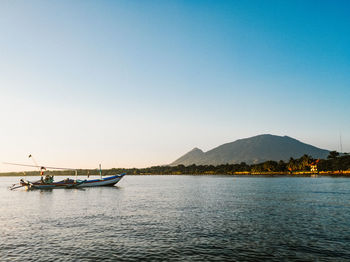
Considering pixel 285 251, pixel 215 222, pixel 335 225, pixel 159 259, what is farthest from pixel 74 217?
pixel 335 225

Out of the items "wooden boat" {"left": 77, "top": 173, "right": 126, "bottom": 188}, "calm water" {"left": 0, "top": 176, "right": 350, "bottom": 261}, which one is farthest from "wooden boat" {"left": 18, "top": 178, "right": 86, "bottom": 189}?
"calm water" {"left": 0, "top": 176, "right": 350, "bottom": 261}

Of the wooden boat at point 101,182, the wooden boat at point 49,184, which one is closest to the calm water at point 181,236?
the wooden boat at point 49,184

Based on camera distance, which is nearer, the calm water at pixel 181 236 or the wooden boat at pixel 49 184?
the calm water at pixel 181 236

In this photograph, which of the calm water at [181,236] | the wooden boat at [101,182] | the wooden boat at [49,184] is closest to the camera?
the calm water at [181,236]

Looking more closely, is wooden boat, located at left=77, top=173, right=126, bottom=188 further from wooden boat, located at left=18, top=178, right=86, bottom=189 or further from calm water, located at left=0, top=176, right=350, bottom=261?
calm water, located at left=0, top=176, right=350, bottom=261

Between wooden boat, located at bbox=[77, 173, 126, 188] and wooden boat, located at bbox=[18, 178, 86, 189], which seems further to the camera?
wooden boat, located at bbox=[77, 173, 126, 188]

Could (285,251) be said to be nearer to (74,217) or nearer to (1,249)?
(1,249)

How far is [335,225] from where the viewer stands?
33031 mm

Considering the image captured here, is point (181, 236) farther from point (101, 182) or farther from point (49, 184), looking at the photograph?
point (101, 182)

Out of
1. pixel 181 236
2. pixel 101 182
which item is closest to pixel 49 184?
pixel 101 182

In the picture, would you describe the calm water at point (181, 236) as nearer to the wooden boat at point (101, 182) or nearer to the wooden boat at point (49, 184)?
the wooden boat at point (49, 184)

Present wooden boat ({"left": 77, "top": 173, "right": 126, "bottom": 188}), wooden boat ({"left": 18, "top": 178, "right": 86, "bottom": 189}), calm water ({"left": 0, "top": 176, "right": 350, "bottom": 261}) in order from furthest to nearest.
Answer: wooden boat ({"left": 77, "top": 173, "right": 126, "bottom": 188})
wooden boat ({"left": 18, "top": 178, "right": 86, "bottom": 189})
calm water ({"left": 0, "top": 176, "right": 350, "bottom": 261})

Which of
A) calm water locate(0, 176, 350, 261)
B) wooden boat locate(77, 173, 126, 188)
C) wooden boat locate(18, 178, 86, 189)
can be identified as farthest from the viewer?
wooden boat locate(77, 173, 126, 188)

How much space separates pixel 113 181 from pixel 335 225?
105 meters
